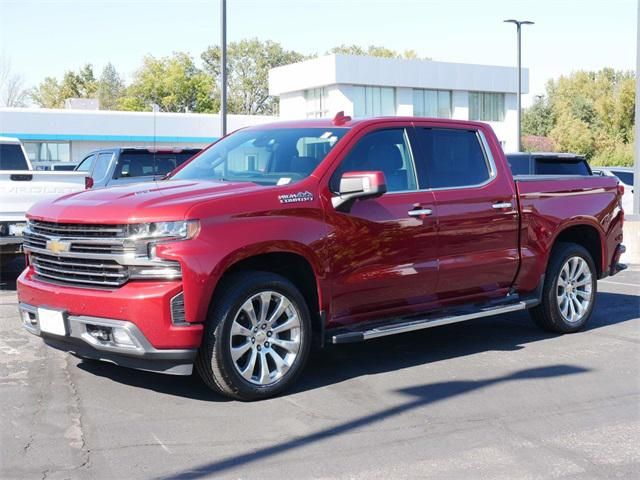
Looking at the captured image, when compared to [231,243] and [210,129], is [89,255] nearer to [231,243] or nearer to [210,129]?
[231,243]

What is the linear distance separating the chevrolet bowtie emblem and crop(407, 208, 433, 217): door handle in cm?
256

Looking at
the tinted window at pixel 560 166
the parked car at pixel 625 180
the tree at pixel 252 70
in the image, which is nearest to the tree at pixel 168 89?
the tree at pixel 252 70

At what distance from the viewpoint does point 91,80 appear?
109 m

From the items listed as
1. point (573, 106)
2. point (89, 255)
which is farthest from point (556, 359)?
point (573, 106)

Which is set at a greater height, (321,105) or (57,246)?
(321,105)

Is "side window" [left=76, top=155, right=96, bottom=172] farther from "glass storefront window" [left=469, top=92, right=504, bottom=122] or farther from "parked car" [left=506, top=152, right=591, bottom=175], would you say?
"glass storefront window" [left=469, top=92, right=504, bottom=122]

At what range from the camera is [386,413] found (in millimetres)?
5754

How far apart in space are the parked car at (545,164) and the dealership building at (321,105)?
35.5 meters

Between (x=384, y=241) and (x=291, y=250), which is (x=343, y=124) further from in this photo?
(x=291, y=250)

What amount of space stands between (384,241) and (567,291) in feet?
8.49

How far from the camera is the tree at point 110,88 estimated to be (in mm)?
104656

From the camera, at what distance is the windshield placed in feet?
21.9

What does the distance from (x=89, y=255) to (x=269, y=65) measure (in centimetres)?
9505

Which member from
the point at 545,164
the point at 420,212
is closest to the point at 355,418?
the point at 420,212
